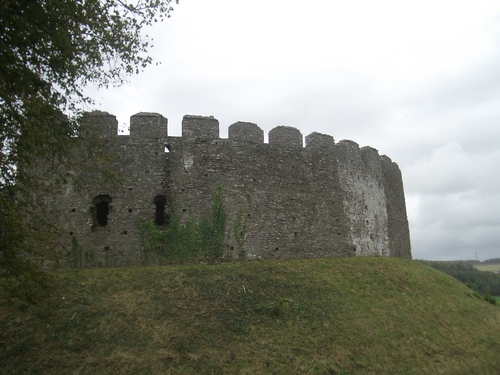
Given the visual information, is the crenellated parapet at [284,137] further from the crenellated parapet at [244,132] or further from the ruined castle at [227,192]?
the crenellated parapet at [244,132]

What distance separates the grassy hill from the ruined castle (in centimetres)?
190

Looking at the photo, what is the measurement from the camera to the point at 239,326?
1204 centimetres

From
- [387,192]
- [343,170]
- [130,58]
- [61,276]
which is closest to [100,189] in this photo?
[61,276]

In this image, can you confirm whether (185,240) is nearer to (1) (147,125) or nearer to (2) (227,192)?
(2) (227,192)

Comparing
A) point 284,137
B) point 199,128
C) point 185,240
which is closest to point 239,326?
point 185,240

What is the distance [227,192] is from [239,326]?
7.09 meters

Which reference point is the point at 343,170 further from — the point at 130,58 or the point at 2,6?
the point at 2,6

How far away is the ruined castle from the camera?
16.8 meters

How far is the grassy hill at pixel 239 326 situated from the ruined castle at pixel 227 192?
1.90 metres

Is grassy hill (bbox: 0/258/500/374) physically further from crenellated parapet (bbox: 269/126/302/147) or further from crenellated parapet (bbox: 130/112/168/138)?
crenellated parapet (bbox: 269/126/302/147)

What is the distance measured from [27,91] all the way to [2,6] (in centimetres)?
184

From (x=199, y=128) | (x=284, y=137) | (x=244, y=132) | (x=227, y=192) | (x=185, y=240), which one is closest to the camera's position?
(x=185, y=240)

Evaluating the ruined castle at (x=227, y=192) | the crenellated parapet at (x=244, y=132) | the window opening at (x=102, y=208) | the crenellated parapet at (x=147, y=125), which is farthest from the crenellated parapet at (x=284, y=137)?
the window opening at (x=102, y=208)

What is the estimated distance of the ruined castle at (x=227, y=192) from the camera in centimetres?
1677
